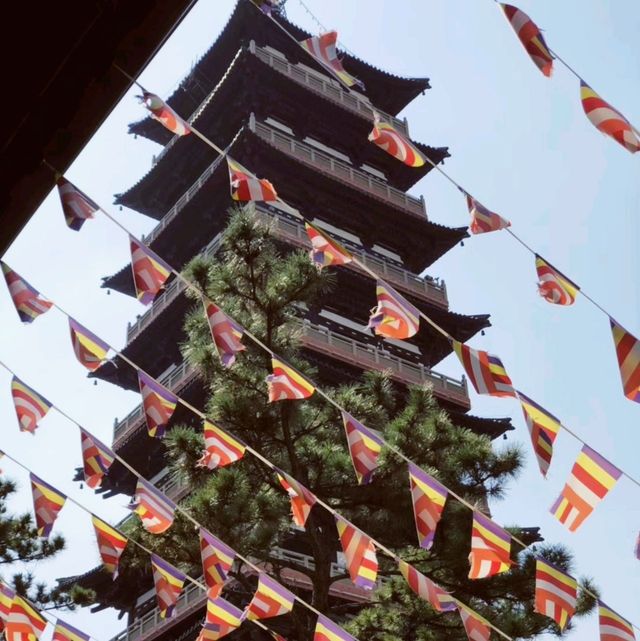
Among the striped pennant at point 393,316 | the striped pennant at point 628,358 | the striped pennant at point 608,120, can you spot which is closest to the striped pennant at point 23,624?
the striped pennant at point 393,316

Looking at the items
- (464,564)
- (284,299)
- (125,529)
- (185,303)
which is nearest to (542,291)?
(284,299)

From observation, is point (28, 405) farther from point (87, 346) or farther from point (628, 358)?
point (628, 358)

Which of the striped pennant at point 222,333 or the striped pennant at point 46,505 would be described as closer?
the striped pennant at point 222,333

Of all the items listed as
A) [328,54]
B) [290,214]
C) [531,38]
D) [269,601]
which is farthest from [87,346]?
[290,214]

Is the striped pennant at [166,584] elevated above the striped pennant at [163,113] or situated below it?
below

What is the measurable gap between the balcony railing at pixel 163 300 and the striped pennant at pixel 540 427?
51.9 ft

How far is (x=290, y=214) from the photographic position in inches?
854

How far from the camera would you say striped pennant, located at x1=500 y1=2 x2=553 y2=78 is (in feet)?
14.5

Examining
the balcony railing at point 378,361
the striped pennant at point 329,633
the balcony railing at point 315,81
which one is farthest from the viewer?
the balcony railing at point 315,81

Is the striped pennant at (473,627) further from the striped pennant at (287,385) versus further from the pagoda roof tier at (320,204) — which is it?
the pagoda roof tier at (320,204)

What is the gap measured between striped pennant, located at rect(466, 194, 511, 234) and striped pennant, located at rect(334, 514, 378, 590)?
97.2 inches

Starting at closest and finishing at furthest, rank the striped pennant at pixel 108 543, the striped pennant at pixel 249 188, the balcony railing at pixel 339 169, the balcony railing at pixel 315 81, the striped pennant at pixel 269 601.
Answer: the striped pennant at pixel 249 188
the striped pennant at pixel 269 601
the striped pennant at pixel 108 543
the balcony railing at pixel 339 169
the balcony railing at pixel 315 81

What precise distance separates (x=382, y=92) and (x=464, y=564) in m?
22.0

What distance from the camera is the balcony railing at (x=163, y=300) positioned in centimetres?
2181
